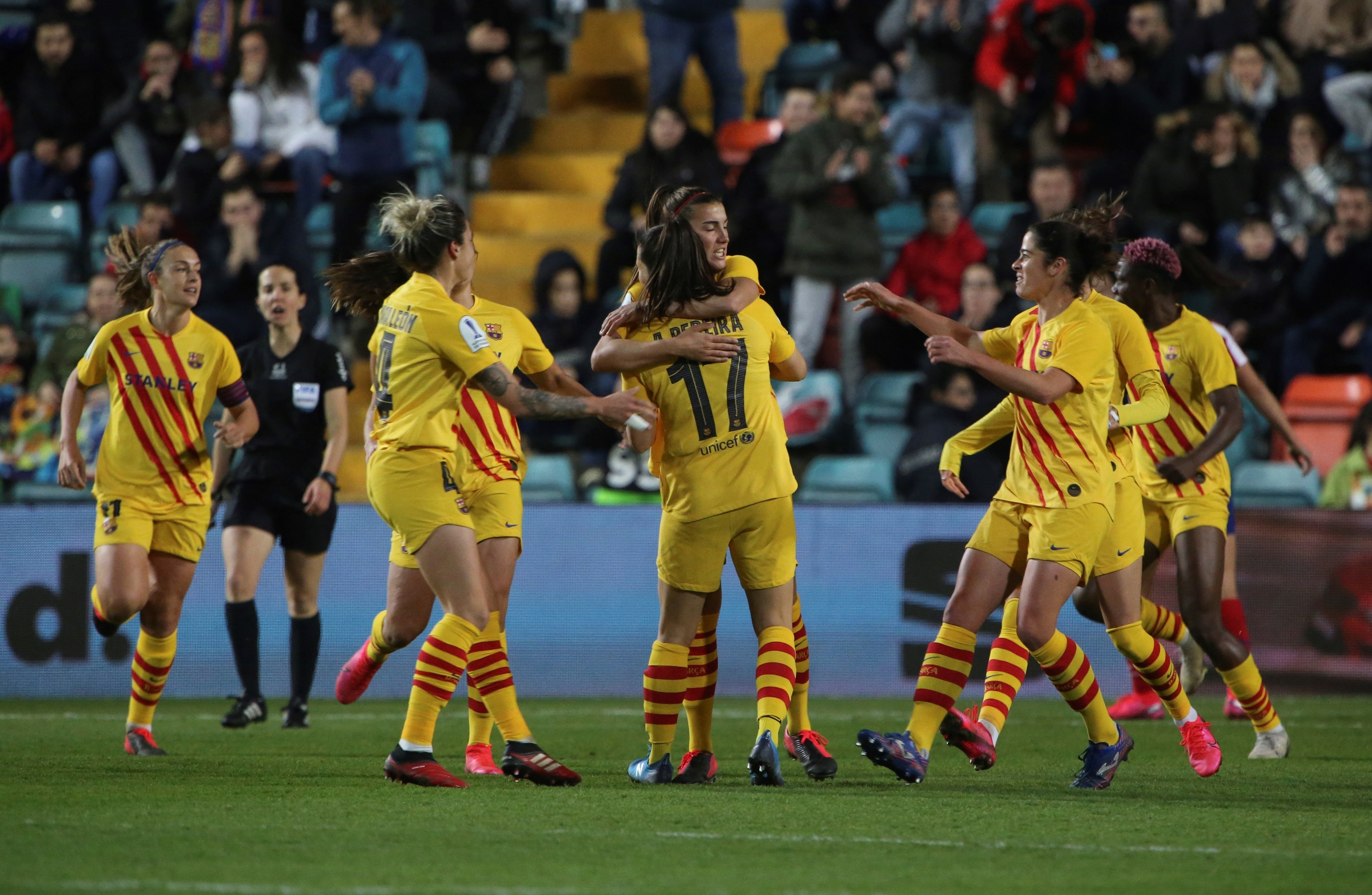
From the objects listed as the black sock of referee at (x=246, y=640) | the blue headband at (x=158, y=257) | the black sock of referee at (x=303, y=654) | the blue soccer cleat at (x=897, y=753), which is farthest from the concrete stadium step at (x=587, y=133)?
the blue soccer cleat at (x=897, y=753)

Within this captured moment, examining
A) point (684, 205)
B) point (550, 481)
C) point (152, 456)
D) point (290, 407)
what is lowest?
point (550, 481)

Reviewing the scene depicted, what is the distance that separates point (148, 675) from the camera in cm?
738

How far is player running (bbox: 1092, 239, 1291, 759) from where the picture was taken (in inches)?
291

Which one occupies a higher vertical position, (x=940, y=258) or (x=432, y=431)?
(x=940, y=258)

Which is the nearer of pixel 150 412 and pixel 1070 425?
pixel 1070 425

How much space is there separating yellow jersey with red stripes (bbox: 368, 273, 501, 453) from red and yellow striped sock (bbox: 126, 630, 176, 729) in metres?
2.02

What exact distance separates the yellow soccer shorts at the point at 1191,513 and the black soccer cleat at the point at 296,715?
428 centimetres

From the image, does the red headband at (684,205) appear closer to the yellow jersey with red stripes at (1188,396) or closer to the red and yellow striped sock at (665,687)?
the red and yellow striped sock at (665,687)

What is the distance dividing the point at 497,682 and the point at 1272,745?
3336 mm

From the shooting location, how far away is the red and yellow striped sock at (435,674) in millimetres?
5902

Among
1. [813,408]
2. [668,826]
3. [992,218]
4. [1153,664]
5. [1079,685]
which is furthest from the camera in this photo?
[992,218]

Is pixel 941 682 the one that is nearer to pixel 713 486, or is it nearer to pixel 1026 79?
pixel 713 486

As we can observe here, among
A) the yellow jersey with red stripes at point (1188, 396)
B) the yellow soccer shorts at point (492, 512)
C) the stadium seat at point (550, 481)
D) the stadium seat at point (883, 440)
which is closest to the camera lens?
the yellow soccer shorts at point (492, 512)

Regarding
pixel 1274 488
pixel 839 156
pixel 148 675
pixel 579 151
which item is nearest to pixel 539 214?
pixel 579 151
